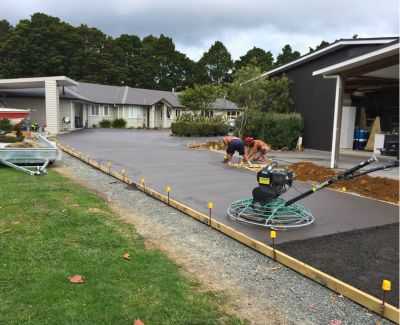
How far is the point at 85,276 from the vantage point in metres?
3.63

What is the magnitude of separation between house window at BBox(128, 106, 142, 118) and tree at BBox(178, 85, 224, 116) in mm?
8746

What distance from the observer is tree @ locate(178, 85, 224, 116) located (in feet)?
98.2

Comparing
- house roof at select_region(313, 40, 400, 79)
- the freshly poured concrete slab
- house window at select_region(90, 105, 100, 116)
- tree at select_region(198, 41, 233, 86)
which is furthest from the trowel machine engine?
tree at select_region(198, 41, 233, 86)

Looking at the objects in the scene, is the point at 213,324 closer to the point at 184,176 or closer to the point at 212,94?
the point at 184,176

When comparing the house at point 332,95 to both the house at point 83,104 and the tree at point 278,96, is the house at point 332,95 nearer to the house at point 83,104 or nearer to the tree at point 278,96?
the tree at point 278,96

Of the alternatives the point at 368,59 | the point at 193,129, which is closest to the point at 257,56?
the point at 193,129

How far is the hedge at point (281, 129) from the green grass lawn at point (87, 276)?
14.1 m

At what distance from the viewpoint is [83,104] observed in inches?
1309

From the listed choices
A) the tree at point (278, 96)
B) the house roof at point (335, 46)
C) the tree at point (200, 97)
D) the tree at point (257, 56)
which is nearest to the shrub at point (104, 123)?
the tree at point (200, 97)

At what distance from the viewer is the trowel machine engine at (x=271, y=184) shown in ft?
17.7

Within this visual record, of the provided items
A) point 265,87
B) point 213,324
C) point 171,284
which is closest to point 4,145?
point 171,284

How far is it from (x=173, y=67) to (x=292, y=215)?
64881mm

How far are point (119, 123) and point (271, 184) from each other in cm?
3248

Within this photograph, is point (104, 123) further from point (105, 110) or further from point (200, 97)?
point (200, 97)
